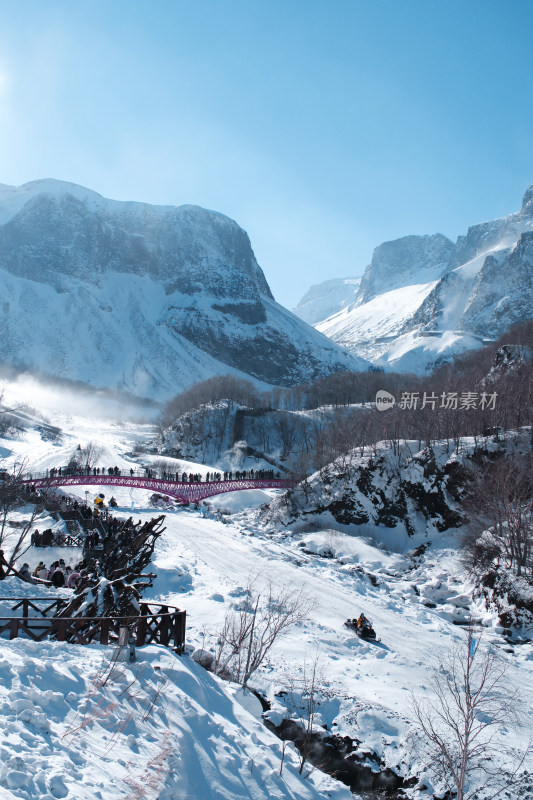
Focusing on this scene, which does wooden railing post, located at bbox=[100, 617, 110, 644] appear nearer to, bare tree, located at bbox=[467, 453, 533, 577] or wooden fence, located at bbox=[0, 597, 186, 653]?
wooden fence, located at bbox=[0, 597, 186, 653]

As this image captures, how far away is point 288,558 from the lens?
3347 cm

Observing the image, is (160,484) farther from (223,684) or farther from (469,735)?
(469,735)

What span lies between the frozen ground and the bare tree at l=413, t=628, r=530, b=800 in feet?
1.94

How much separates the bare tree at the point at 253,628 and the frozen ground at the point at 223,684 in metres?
0.63

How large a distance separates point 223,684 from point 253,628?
88.7 inches

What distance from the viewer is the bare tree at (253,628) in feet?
50.1

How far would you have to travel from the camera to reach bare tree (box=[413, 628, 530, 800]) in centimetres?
1202

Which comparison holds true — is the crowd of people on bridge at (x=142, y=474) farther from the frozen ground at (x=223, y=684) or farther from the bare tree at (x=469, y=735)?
the bare tree at (x=469, y=735)

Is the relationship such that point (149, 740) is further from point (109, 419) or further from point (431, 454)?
point (109, 419)

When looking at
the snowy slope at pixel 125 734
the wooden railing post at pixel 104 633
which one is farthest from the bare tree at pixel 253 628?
the wooden railing post at pixel 104 633

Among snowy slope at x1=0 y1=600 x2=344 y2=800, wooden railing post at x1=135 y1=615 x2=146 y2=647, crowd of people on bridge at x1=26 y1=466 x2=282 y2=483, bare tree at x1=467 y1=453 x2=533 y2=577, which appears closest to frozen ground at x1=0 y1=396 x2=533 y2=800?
snowy slope at x1=0 y1=600 x2=344 y2=800

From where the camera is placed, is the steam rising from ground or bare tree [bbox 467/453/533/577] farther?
the steam rising from ground

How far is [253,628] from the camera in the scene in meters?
15.9

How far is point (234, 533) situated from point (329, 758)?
2567 centimetres
